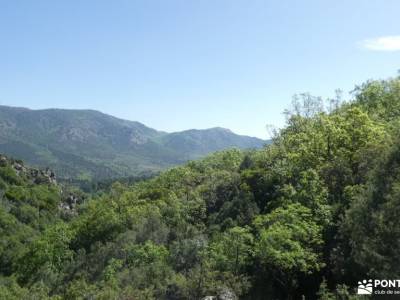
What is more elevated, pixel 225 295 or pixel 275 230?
pixel 275 230

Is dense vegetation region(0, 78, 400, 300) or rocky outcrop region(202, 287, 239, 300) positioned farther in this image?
rocky outcrop region(202, 287, 239, 300)

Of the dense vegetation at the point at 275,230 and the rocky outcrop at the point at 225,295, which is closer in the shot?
the dense vegetation at the point at 275,230

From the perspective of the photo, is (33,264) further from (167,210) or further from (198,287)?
(198,287)

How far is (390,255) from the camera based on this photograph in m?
17.7

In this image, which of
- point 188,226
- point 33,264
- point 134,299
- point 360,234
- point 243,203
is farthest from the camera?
point 33,264

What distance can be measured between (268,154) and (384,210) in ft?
107

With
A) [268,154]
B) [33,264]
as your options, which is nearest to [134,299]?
[268,154]

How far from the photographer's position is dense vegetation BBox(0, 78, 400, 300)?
22281mm

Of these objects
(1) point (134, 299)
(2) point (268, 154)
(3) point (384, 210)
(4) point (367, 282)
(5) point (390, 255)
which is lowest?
(1) point (134, 299)

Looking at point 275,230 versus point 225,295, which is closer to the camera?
point 225,295

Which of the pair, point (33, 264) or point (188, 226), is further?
point (33, 264)

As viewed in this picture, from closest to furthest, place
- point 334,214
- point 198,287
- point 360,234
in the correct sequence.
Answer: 1. point 360,234
2. point 198,287
3. point 334,214

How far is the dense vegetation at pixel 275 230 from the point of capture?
73.1ft

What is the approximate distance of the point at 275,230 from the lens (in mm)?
26344
